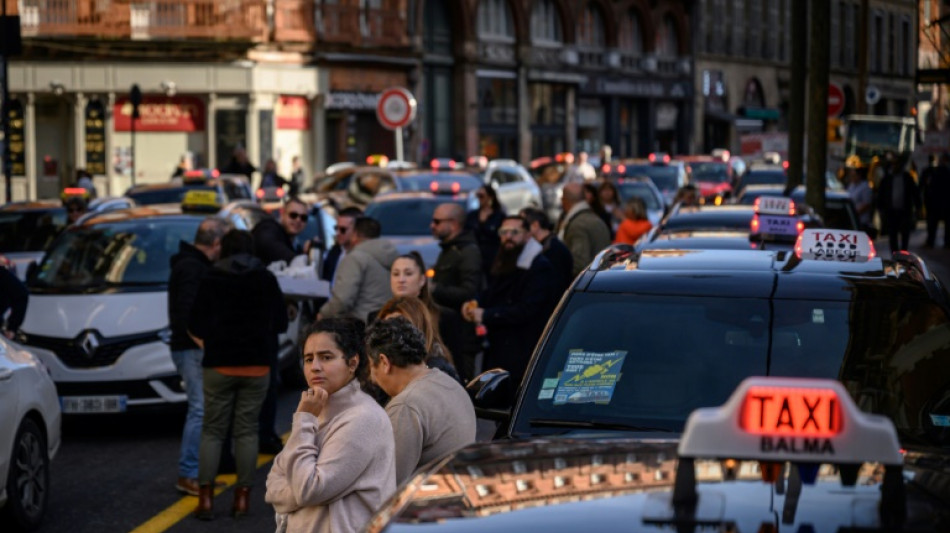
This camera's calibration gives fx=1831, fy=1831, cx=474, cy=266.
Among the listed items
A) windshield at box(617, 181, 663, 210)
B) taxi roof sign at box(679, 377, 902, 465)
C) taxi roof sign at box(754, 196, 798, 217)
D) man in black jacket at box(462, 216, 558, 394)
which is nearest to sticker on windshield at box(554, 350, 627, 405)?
taxi roof sign at box(679, 377, 902, 465)

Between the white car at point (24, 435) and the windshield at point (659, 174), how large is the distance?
28.1 metres

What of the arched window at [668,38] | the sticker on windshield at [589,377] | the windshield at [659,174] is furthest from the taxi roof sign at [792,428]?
the arched window at [668,38]

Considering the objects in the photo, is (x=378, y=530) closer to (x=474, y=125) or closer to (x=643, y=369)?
(x=643, y=369)

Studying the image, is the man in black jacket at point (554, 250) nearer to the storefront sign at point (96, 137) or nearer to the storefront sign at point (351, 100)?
the storefront sign at point (96, 137)

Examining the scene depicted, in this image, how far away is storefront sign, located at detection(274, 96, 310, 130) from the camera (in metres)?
47.7

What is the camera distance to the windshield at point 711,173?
135ft

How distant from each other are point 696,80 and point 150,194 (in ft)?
169

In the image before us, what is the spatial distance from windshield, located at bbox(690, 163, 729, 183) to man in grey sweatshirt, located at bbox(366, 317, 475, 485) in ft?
114

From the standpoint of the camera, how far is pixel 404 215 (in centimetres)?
2094

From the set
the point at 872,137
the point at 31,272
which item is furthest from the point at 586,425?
the point at 872,137

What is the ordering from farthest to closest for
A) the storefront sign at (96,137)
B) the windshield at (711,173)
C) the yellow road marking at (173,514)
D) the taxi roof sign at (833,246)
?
the storefront sign at (96,137) < the windshield at (711,173) < the yellow road marking at (173,514) < the taxi roof sign at (833,246)

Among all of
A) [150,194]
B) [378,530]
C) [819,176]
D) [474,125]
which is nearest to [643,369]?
[378,530]

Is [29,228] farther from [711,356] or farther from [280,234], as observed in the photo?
[711,356]

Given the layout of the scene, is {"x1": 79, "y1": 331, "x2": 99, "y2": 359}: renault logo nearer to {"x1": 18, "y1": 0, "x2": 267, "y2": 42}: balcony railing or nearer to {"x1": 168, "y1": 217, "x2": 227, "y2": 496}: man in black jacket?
{"x1": 168, "y1": 217, "x2": 227, "y2": 496}: man in black jacket
